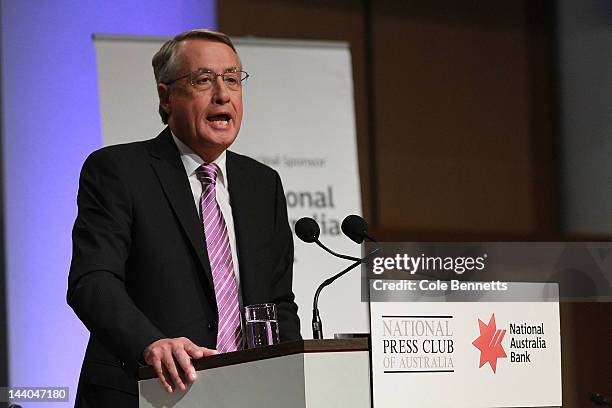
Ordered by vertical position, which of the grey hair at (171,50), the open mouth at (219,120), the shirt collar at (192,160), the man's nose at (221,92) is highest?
the grey hair at (171,50)

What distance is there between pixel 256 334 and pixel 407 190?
3.88 meters

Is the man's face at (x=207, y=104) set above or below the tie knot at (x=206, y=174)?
above

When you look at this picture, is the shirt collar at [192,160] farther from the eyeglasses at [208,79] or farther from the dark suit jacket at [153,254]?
the eyeglasses at [208,79]

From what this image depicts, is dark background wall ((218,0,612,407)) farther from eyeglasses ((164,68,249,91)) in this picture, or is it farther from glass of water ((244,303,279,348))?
glass of water ((244,303,279,348))

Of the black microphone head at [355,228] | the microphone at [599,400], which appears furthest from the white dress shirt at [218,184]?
the microphone at [599,400]

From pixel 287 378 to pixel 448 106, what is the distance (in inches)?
178

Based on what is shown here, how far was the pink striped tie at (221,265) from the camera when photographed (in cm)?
256

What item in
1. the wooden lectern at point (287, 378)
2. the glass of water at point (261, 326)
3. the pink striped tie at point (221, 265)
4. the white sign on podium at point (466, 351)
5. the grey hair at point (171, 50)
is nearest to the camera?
the wooden lectern at point (287, 378)

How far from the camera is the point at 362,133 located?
601 cm

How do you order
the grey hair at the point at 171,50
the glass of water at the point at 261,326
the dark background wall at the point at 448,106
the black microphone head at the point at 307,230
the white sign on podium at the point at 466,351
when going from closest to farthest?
1. the white sign on podium at the point at 466,351
2. the glass of water at the point at 261,326
3. the black microphone head at the point at 307,230
4. the grey hair at the point at 171,50
5. the dark background wall at the point at 448,106

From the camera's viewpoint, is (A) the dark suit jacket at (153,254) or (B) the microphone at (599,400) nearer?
(B) the microphone at (599,400)

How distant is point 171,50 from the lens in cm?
289

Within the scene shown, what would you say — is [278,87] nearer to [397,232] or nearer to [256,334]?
[397,232]

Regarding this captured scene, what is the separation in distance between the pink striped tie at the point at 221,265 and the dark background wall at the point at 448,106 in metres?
3.20
